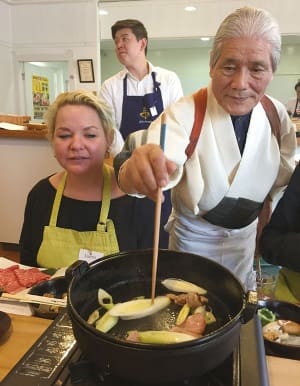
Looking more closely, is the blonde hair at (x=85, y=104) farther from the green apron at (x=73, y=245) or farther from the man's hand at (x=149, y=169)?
the man's hand at (x=149, y=169)

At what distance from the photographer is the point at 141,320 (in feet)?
2.01

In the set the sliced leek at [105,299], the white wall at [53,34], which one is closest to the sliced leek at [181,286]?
the sliced leek at [105,299]

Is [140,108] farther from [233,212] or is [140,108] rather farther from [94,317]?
[94,317]

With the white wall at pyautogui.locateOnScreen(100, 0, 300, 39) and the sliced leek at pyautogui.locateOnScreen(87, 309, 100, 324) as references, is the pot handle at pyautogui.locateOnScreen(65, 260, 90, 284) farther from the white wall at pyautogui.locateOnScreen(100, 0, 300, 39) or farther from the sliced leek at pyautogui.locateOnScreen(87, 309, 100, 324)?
the white wall at pyautogui.locateOnScreen(100, 0, 300, 39)

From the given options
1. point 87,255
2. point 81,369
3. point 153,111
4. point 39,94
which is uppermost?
point 39,94

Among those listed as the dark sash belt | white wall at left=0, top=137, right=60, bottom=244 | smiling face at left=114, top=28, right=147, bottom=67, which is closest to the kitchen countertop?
the dark sash belt

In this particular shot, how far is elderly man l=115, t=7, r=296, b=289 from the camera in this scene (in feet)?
3.20

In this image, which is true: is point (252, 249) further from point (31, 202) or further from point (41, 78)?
point (41, 78)

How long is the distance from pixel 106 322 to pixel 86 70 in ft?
16.9

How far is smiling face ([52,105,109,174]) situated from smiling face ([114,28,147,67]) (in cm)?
140

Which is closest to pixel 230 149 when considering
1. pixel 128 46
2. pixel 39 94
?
pixel 128 46

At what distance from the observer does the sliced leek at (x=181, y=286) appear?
0.69m

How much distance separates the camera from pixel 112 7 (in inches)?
202

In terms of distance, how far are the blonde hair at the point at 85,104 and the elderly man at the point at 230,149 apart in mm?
353
